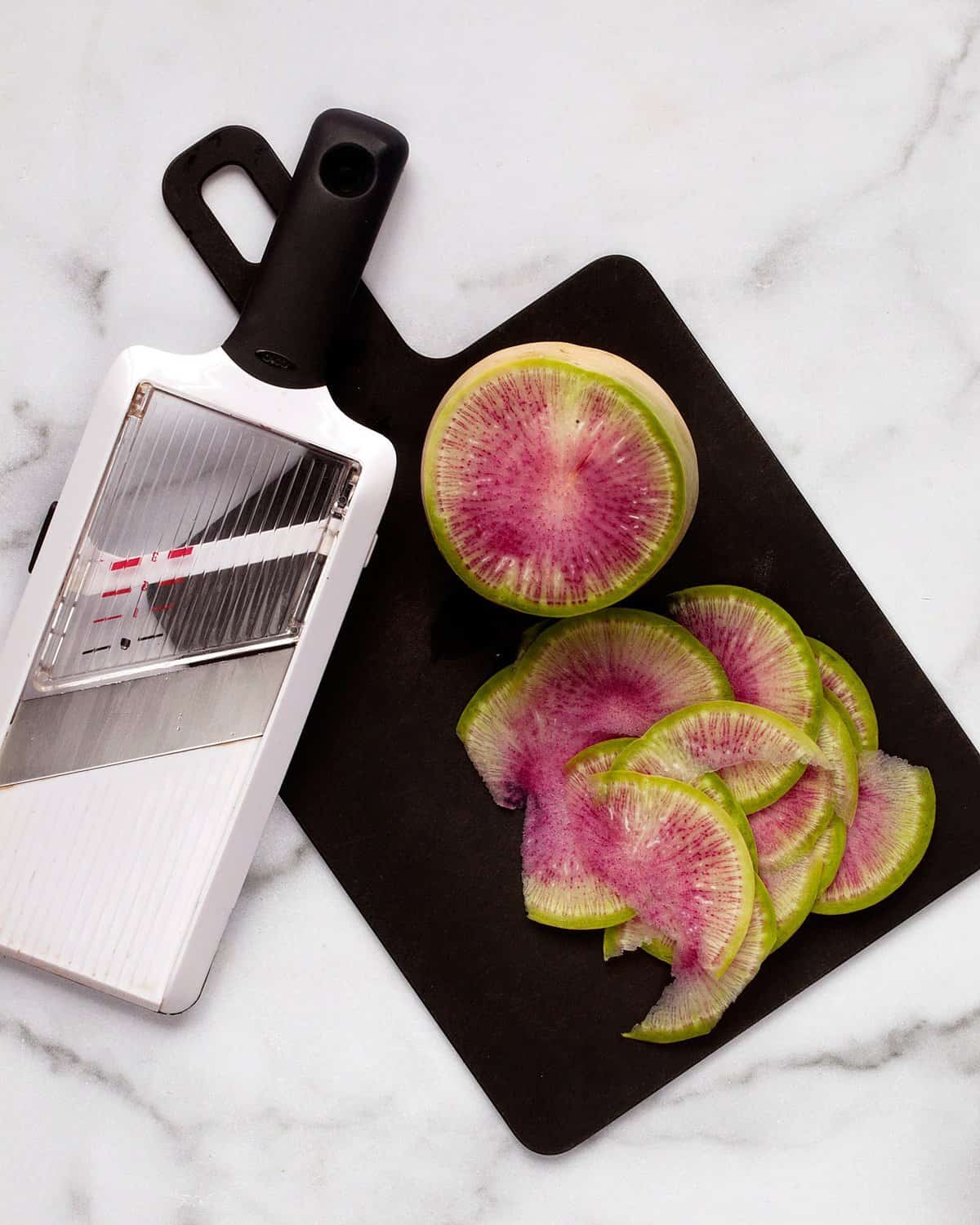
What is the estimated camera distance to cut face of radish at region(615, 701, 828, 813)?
917mm

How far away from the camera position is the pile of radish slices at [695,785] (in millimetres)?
926

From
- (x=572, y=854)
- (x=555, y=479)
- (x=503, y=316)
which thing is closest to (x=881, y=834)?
(x=572, y=854)

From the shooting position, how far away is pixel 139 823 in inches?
36.2

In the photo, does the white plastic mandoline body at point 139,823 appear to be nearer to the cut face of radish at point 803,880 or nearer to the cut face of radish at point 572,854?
the cut face of radish at point 572,854

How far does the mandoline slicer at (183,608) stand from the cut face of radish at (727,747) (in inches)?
11.5

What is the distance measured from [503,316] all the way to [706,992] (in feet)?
2.09

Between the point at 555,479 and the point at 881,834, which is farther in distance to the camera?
the point at 881,834

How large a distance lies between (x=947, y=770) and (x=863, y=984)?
0.21 metres

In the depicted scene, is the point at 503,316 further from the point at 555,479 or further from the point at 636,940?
the point at 636,940

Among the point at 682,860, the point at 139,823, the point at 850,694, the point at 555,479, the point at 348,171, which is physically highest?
the point at 348,171

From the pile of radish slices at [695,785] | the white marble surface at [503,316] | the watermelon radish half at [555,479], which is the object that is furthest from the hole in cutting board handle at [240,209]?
the pile of radish slices at [695,785]

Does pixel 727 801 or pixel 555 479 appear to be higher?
pixel 555 479

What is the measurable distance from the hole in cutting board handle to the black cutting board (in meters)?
0.11

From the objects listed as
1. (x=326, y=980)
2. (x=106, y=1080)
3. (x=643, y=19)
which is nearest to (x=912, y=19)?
(x=643, y=19)
